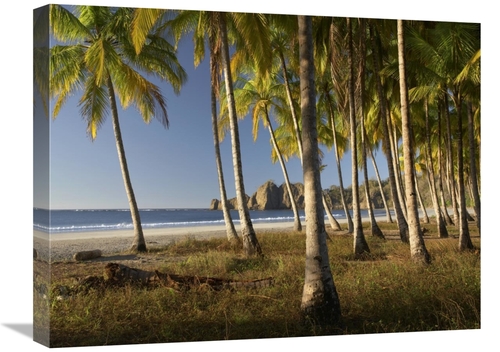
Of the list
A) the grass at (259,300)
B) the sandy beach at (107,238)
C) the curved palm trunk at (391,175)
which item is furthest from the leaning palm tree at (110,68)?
the curved palm trunk at (391,175)

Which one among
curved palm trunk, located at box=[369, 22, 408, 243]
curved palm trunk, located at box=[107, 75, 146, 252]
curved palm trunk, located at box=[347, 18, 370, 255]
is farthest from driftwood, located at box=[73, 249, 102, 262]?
curved palm trunk, located at box=[369, 22, 408, 243]

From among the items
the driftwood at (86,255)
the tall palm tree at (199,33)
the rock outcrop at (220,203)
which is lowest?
the driftwood at (86,255)

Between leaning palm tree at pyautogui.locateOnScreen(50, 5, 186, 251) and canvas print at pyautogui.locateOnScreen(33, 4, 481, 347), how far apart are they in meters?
0.02

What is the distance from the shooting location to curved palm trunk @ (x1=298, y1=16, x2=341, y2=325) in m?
6.61

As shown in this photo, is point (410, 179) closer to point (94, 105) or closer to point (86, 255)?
point (94, 105)

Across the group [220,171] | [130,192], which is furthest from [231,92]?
[130,192]

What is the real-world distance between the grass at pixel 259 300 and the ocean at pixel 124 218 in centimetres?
36

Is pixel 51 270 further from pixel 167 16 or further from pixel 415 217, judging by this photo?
pixel 415 217

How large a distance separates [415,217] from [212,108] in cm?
374

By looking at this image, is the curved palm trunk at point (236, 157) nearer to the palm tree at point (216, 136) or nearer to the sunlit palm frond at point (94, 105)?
the palm tree at point (216, 136)

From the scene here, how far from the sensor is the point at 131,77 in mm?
7332

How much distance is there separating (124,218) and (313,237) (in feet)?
7.66

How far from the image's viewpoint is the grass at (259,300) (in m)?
6.11
